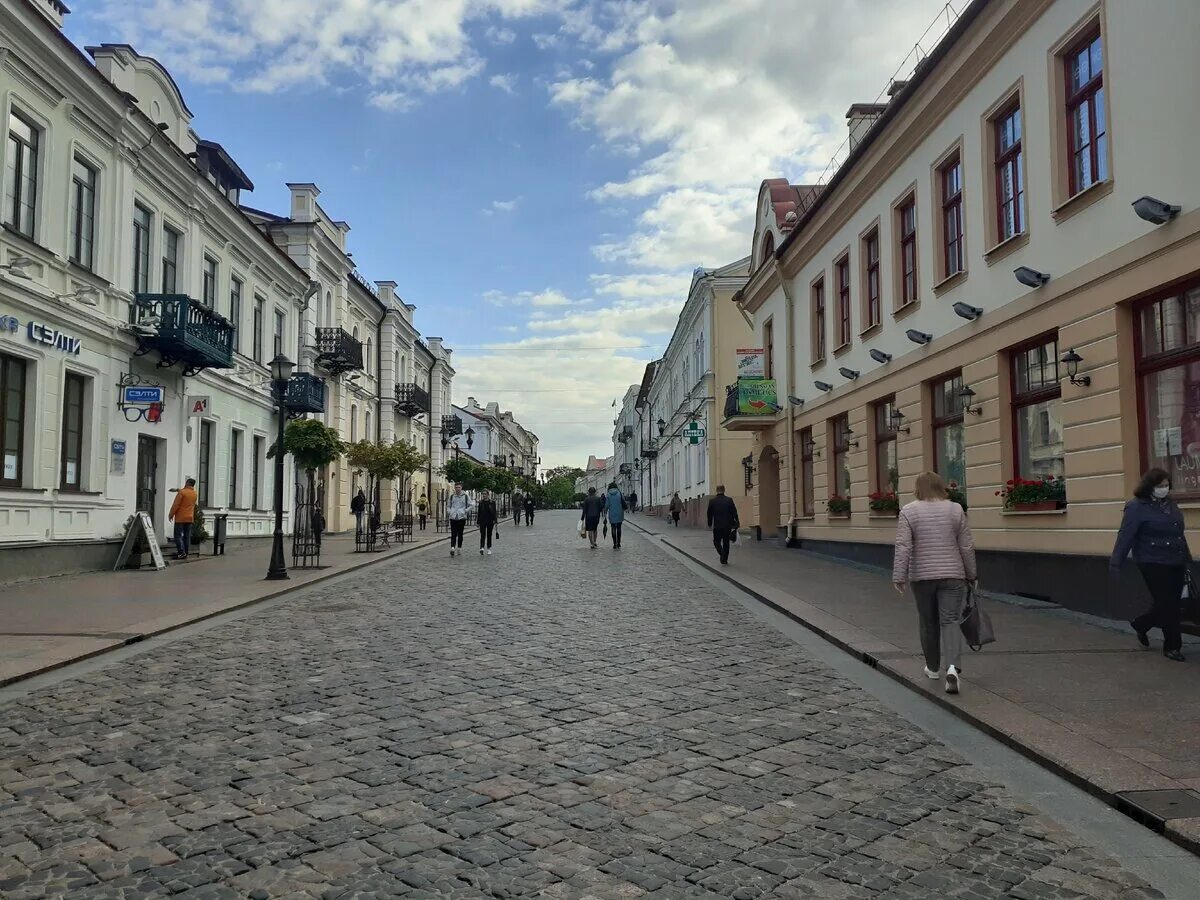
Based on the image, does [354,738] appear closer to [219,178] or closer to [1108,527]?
[1108,527]

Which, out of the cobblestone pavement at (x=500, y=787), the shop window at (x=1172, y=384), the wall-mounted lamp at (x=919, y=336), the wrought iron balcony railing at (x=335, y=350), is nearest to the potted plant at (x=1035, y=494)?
the shop window at (x=1172, y=384)

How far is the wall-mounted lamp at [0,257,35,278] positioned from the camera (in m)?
14.1

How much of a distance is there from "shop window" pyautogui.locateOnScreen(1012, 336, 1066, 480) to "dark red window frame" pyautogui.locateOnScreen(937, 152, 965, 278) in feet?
8.03

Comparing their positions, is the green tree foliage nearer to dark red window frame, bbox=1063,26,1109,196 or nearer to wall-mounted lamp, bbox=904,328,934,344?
wall-mounted lamp, bbox=904,328,934,344

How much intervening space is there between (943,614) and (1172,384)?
470 cm

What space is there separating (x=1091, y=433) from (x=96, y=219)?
16.6 m

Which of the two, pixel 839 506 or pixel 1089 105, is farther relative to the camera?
pixel 839 506

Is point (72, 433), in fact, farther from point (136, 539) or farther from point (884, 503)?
point (884, 503)

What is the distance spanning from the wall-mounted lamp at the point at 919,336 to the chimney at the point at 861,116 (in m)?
7.60

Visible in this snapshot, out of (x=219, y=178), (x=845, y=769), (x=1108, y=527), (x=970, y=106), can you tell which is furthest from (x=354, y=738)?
(x=219, y=178)

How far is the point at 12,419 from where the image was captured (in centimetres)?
1470

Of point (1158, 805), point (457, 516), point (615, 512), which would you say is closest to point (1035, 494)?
point (1158, 805)

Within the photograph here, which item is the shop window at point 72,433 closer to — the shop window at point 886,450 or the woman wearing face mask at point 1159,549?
the shop window at point 886,450

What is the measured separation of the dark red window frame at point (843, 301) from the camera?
68.1ft
